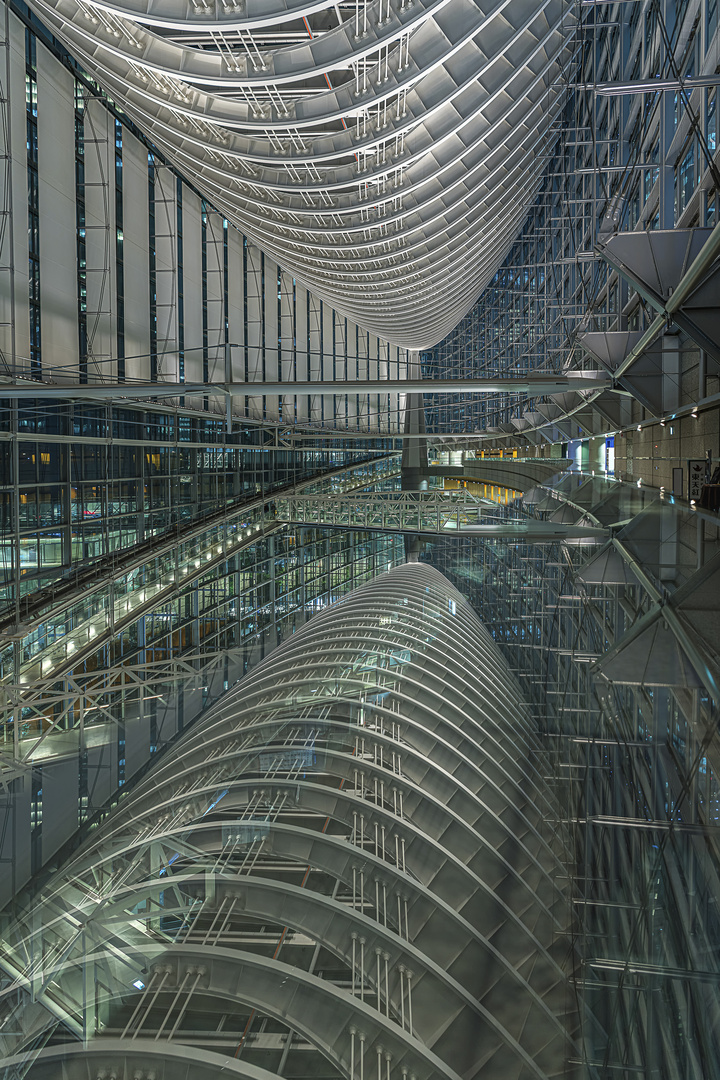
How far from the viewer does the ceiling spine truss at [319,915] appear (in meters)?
1.93

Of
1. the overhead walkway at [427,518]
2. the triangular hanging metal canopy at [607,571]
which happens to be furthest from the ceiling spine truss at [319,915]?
the overhead walkway at [427,518]

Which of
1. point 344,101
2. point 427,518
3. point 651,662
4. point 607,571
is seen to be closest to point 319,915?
point 651,662

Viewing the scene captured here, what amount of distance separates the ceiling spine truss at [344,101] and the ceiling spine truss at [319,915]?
8203 millimetres

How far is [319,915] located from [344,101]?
1152cm

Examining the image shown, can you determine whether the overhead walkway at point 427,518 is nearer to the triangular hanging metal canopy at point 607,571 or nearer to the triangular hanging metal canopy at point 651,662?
the triangular hanging metal canopy at point 607,571

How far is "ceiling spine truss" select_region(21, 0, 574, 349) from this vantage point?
940 cm

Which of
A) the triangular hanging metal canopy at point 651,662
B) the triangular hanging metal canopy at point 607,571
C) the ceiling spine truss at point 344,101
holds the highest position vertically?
the ceiling spine truss at point 344,101

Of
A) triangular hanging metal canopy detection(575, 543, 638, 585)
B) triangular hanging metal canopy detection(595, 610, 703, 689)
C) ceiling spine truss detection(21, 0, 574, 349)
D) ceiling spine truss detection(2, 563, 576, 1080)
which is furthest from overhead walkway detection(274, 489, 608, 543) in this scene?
ceiling spine truss detection(2, 563, 576, 1080)

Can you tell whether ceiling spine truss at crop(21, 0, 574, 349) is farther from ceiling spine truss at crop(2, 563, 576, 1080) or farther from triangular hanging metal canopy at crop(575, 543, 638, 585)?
ceiling spine truss at crop(2, 563, 576, 1080)

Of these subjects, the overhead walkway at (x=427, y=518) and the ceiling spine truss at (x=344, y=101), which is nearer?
the ceiling spine truss at (x=344, y=101)

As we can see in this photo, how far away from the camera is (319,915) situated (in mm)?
2547

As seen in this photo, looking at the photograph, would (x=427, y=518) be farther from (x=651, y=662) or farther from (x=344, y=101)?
(x=651, y=662)

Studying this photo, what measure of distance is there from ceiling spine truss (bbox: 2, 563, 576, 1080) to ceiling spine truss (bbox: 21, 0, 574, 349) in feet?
26.9

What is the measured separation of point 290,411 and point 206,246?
9.98 meters
